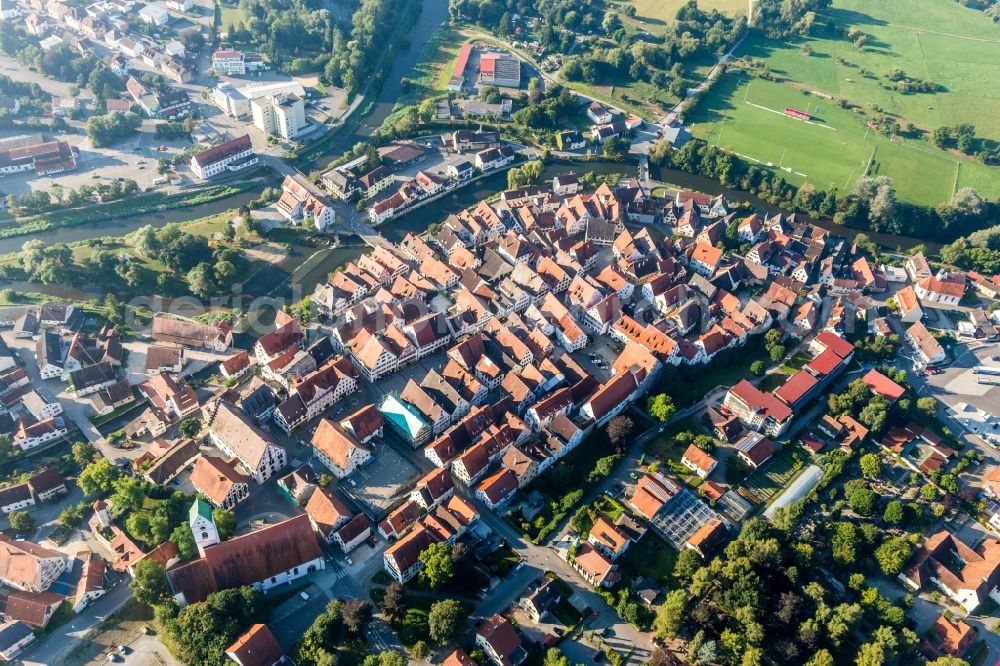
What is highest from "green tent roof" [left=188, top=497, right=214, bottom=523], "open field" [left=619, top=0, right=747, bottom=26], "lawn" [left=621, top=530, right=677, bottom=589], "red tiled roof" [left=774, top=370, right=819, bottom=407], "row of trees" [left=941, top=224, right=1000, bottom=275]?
"open field" [left=619, top=0, right=747, bottom=26]

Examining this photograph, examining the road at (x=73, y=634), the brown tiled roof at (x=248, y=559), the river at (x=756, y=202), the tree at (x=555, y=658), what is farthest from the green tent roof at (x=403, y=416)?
the river at (x=756, y=202)

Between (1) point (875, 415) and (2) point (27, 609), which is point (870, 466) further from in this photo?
(2) point (27, 609)

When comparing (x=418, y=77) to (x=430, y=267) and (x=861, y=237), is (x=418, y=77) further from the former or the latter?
(x=861, y=237)

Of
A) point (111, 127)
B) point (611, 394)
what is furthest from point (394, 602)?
point (111, 127)

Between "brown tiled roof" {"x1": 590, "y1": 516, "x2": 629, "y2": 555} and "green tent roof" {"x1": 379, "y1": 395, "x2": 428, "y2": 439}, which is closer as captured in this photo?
"brown tiled roof" {"x1": 590, "y1": 516, "x2": 629, "y2": 555}

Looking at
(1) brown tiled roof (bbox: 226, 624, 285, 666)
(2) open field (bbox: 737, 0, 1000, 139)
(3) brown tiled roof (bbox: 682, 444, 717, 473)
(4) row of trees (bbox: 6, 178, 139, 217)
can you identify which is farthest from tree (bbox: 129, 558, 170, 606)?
(2) open field (bbox: 737, 0, 1000, 139)

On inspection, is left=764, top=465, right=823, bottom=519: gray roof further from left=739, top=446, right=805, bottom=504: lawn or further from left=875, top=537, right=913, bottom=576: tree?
left=875, top=537, right=913, bottom=576: tree
